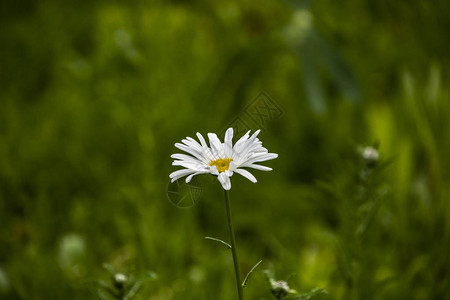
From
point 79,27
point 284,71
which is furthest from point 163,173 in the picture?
point 79,27

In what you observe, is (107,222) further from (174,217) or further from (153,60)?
(153,60)

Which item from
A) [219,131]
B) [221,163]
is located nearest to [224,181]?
[221,163]

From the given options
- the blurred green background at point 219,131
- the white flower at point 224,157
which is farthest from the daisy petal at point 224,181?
the blurred green background at point 219,131

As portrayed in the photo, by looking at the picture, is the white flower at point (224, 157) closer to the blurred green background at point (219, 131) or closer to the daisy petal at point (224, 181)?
the daisy petal at point (224, 181)

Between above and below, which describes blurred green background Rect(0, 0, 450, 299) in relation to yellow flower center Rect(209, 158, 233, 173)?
above

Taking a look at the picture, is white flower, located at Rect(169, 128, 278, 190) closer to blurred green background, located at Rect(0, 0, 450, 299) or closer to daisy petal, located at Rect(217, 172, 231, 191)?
daisy petal, located at Rect(217, 172, 231, 191)

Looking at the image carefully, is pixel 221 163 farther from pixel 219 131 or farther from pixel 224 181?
pixel 219 131

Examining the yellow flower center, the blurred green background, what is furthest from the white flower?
the blurred green background
